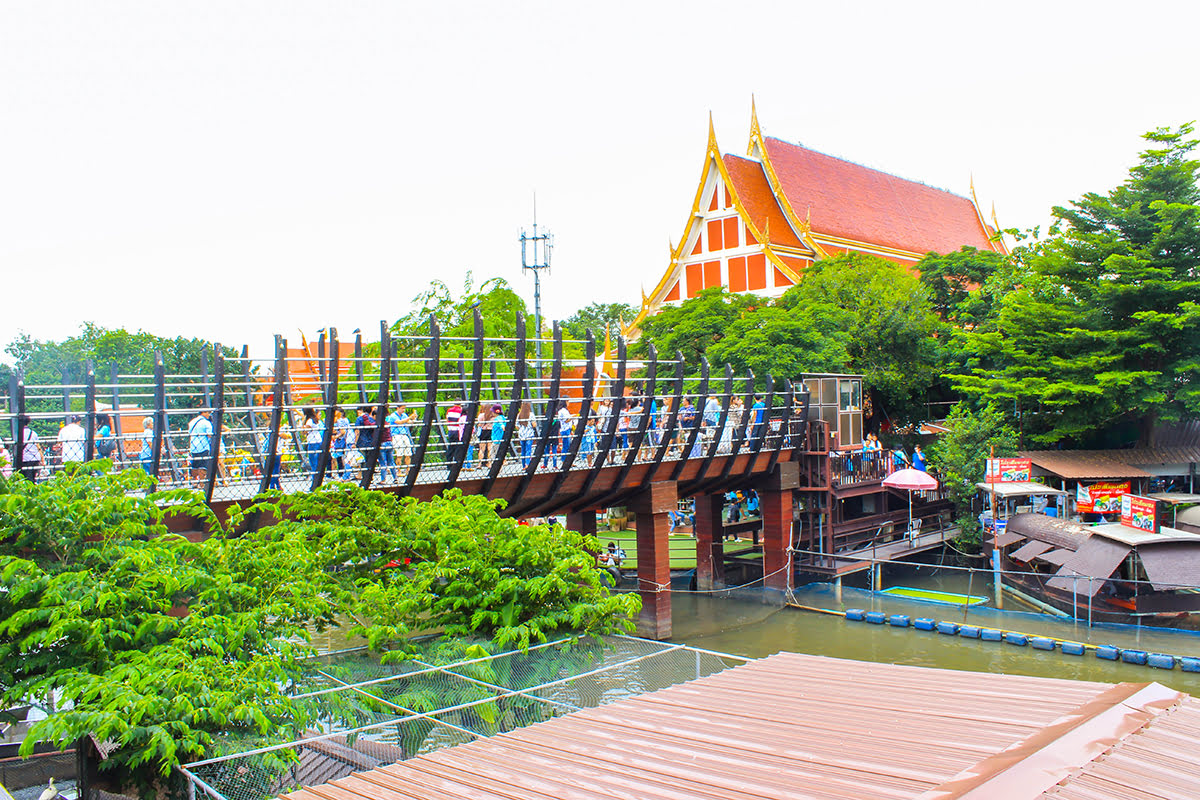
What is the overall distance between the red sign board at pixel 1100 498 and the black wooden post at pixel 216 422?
70.1 feet

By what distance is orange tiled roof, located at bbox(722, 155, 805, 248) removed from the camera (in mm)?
45219

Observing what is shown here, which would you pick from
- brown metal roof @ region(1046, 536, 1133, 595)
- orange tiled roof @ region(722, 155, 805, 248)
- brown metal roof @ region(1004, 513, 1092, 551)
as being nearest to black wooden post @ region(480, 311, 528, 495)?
brown metal roof @ region(1046, 536, 1133, 595)

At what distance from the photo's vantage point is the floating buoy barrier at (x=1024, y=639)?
664 inches

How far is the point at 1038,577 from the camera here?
20.8m

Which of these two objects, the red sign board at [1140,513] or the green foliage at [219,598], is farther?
the red sign board at [1140,513]

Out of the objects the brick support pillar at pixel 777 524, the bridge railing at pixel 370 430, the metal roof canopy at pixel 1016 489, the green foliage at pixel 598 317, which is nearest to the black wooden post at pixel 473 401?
the bridge railing at pixel 370 430

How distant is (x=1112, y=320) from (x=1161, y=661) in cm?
1524

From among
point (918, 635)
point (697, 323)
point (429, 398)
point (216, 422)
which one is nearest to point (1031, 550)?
point (918, 635)

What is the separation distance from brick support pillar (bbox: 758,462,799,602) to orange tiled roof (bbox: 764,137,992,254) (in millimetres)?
24163

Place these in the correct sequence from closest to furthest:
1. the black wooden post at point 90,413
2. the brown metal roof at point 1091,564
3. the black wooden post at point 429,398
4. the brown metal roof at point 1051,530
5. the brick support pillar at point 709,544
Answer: the black wooden post at point 90,413 → the black wooden post at point 429,398 → the brown metal roof at point 1091,564 → the brown metal roof at point 1051,530 → the brick support pillar at point 709,544

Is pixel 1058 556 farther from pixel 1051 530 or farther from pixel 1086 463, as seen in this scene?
pixel 1086 463

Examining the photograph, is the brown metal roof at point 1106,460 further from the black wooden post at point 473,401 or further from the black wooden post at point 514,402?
the black wooden post at point 473,401

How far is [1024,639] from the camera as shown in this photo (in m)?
18.7

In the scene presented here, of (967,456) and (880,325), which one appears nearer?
(967,456)
